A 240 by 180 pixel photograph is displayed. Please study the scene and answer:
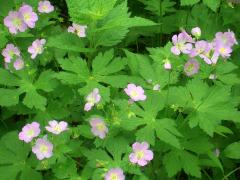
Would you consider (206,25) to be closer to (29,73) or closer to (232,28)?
(232,28)

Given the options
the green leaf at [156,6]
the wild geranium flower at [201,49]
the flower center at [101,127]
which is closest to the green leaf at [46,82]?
the flower center at [101,127]

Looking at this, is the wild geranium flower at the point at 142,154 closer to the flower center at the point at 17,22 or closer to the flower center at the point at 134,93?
the flower center at the point at 134,93

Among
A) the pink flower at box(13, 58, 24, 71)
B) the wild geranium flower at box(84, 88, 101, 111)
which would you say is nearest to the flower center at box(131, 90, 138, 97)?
the wild geranium flower at box(84, 88, 101, 111)

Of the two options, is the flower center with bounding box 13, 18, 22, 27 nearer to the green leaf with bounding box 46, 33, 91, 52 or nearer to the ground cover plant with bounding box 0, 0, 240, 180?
the ground cover plant with bounding box 0, 0, 240, 180

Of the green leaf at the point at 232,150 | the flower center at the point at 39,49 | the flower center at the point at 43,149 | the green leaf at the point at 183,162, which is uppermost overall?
the flower center at the point at 39,49

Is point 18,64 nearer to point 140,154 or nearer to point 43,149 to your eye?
point 43,149

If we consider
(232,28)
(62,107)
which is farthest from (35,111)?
(232,28)

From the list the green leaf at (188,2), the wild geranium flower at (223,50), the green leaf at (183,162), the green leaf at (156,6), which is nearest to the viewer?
the green leaf at (183,162)
